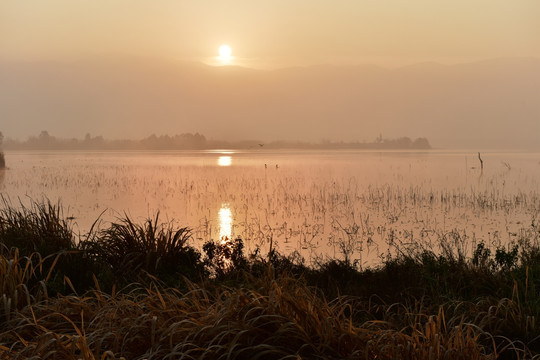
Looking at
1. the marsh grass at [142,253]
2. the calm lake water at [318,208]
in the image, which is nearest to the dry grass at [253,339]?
the marsh grass at [142,253]

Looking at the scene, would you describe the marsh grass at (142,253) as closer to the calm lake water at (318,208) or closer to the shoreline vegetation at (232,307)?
the shoreline vegetation at (232,307)

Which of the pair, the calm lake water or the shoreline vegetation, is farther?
the calm lake water

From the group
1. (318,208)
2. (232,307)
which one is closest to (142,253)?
(232,307)

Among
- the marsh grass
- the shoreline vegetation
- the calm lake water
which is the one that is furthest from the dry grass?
the calm lake water

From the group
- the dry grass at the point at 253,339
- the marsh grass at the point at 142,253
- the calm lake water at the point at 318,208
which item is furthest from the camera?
the calm lake water at the point at 318,208

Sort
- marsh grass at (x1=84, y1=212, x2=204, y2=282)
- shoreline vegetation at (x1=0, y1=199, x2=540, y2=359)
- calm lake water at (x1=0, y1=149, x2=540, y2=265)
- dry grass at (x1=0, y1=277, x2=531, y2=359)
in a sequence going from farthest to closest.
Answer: calm lake water at (x1=0, y1=149, x2=540, y2=265) → marsh grass at (x1=84, y1=212, x2=204, y2=282) → shoreline vegetation at (x1=0, y1=199, x2=540, y2=359) → dry grass at (x1=0, y1=277, x2=531, y2=359)

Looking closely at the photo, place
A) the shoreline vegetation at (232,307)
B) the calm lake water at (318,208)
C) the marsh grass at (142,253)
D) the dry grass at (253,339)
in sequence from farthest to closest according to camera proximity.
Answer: the calm lake water at (318,208)
the marsh grass at (142,253)
the shoreline vegetation at (232,307)
the dry grass at (253,339)

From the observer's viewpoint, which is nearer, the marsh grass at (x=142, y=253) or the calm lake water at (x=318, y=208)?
the marsh grass at (x=142, y=253)

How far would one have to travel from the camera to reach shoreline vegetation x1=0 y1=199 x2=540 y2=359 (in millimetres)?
5008

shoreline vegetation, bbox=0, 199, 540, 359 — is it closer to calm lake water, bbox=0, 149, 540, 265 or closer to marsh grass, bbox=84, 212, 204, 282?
marsh grass, bbox=84, 212, 204, 282

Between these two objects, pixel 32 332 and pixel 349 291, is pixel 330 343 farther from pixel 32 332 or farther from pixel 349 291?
pixel 349 291

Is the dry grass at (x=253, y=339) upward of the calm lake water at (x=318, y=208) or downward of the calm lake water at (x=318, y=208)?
upward

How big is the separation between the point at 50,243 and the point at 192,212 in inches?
552

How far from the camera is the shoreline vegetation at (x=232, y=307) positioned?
501 cm
